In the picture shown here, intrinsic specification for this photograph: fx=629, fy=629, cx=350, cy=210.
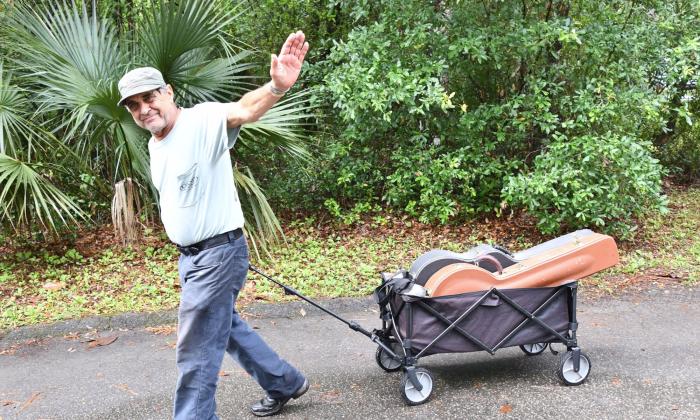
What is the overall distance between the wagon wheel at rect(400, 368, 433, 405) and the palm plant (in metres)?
3.12

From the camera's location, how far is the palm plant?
18.7ft

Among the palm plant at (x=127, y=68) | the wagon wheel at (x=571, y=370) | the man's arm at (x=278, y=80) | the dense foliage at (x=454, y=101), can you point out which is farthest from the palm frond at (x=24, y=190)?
the wagon wheel at (x=571, y=370)

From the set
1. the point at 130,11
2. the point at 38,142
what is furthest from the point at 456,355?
the point at 130,11

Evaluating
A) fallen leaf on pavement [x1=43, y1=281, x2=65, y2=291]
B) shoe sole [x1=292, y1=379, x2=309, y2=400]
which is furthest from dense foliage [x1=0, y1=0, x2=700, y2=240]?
shoe sole [x1=292, y1=379, x2=309, y2=400]

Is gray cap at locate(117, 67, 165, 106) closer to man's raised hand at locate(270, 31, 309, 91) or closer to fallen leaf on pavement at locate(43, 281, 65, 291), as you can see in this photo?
man's raised hand at locate(270, 31, 309, 91)

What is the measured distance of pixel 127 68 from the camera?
6.06 metres

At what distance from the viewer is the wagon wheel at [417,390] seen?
3564 millimetres

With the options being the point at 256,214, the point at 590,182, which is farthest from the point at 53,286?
the point at 590,182

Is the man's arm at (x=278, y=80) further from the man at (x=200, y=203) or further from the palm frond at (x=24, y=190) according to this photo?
the palm frond at (x=24, y=190)

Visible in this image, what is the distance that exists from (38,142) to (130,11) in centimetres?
251

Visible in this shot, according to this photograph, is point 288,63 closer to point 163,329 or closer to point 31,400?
point 31,400

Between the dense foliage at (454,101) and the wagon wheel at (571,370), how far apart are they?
273cm

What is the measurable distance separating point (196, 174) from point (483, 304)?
69.8 inches

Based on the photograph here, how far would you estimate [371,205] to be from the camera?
810 cm
